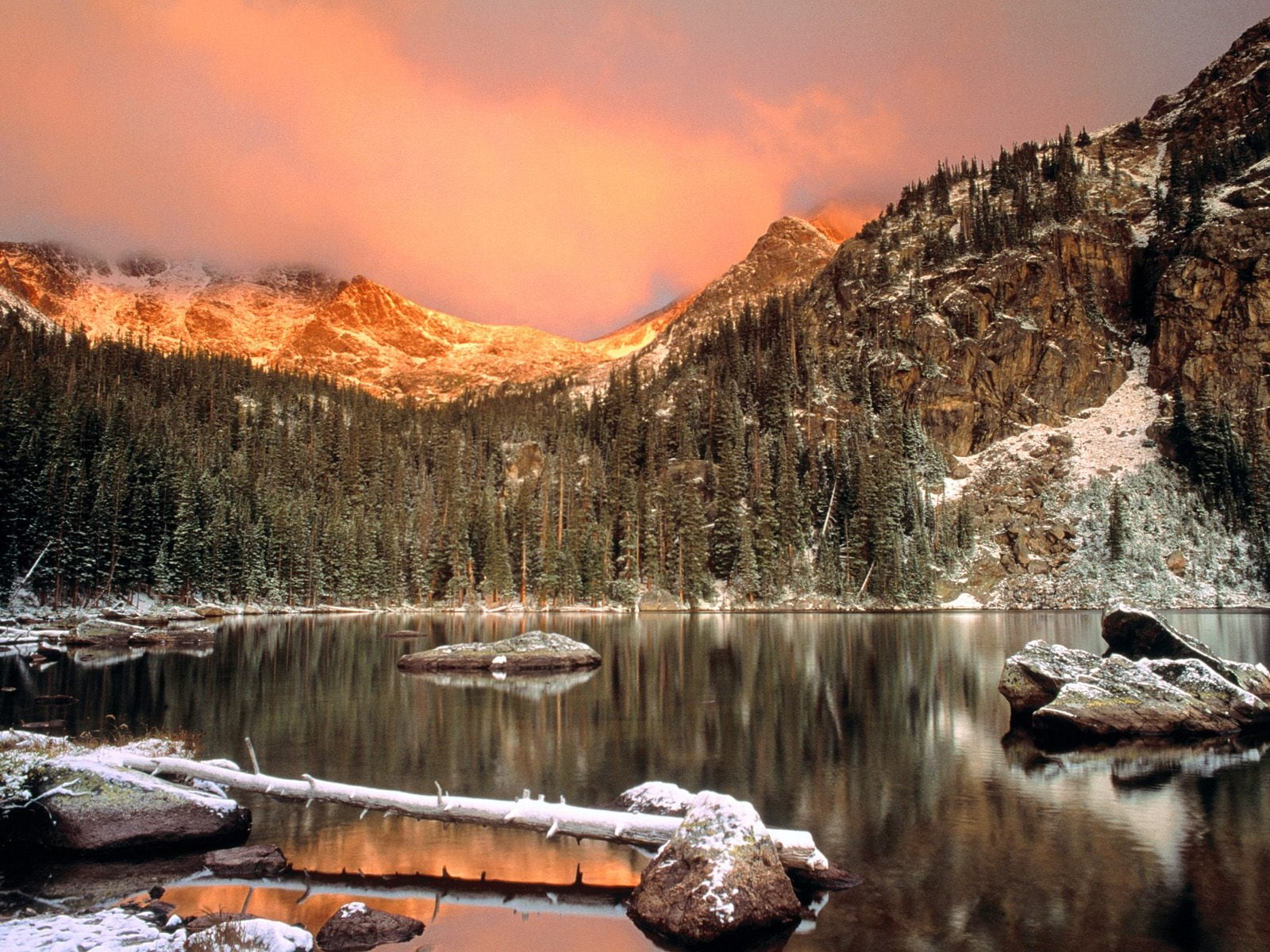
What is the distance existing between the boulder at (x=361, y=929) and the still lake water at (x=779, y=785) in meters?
0.50

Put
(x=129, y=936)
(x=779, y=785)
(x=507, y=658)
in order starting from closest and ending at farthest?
(x=129, y=936) → (x=779, y=785) → (x=507, y=658)

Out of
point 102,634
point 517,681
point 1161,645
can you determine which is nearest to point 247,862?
point 517,681

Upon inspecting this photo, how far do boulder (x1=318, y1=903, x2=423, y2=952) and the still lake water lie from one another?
50cm

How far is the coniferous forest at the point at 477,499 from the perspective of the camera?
93062 millimetres

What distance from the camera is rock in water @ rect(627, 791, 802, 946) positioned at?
1130cm

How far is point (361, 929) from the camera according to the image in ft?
37.0

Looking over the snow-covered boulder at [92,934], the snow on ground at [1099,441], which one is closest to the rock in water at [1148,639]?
the snow-covered boulder at [92,934]

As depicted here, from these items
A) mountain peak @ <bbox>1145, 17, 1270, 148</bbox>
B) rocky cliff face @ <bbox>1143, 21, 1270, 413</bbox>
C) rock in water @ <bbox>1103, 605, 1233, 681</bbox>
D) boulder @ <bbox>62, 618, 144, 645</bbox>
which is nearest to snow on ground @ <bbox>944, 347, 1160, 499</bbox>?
rocky cliff face @ <bbox>1143, 21, 1270, 413</bbox>

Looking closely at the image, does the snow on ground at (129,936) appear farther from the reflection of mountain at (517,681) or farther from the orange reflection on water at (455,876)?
the reflection of mountain at (517,681)

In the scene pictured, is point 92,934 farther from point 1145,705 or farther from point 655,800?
point 1145,705

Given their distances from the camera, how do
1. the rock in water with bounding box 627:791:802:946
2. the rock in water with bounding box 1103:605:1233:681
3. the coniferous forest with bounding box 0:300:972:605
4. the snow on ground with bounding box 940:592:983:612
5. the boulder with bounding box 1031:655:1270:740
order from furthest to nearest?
1. the snow on ground with bounding box 940:592:983:612
2. the coniferous forest with bounding box 0:300:972:605
3. the rock in water with bounding box 1103:605:1233:681
4. the boulder with bounding box 1031:655:1270:740
5. the rock in water with bounding box 627:791:802:946

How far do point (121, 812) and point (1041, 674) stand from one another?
2887 centimetres

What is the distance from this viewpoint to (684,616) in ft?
341

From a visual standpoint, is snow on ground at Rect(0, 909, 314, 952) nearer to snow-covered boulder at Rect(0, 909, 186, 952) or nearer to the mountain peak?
snow-covered boulder at Rect(0, 909, 186, 952)
